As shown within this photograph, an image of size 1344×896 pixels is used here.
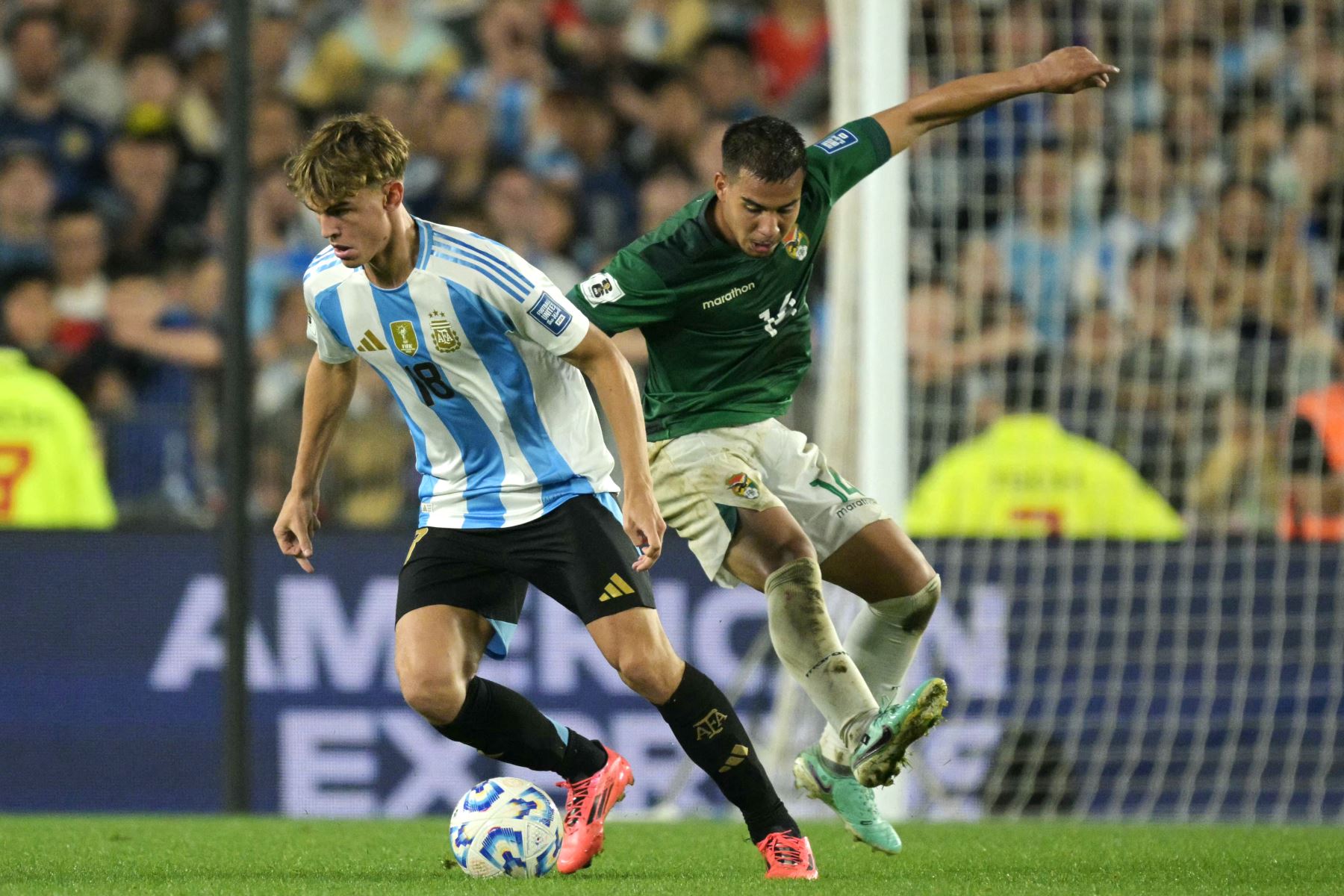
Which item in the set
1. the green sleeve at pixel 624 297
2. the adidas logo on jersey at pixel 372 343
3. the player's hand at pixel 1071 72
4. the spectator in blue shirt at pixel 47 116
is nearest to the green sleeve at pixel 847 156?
the player's hand at pixel 1071 72

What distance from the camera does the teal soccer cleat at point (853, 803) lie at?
5207mm

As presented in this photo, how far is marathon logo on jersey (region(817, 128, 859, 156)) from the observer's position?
5324 millimetres

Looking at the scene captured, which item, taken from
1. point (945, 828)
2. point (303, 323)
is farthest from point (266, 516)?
point (945, 828)

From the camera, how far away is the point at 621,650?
14.8 ft

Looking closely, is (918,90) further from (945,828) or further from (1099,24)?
(945,828)

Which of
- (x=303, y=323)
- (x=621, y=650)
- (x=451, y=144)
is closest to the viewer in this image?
(x=621, y=650)

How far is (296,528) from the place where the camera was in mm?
4879

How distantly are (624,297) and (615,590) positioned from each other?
0.88 metres

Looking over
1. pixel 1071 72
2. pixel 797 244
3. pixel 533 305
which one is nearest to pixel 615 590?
pixel 533 305

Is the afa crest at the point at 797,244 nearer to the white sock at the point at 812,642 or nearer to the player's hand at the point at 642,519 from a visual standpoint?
the white sock at the point at 812,642

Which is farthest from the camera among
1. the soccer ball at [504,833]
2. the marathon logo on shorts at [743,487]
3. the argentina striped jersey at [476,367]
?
the marathon logo on shorts at [743,487]

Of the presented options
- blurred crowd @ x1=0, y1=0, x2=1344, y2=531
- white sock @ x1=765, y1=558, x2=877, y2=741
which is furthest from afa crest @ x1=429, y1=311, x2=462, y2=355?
blurred crowd @ x1=0, y1=0, x2=1344, y2=531

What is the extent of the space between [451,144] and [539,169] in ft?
1.63

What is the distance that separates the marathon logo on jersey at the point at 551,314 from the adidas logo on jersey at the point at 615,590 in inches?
23.4
